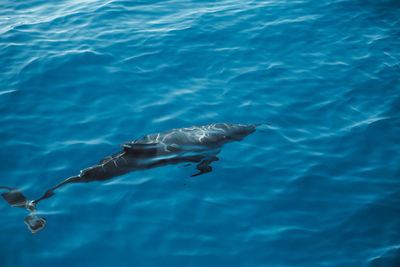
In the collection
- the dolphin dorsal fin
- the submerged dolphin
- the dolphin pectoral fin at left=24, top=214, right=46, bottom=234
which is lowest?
the dolphin pectoral fin at left=24, top=214, right=46, bottom=234

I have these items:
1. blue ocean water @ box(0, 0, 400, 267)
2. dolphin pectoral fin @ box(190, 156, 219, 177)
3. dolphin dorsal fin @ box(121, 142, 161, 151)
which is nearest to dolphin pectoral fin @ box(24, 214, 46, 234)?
blue ocean water @ box(0, 0, 400, 267)

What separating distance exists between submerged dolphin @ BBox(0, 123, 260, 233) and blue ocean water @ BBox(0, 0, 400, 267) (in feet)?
0.64

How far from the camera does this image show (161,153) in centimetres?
786

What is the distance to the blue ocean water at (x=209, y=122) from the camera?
6.47 metres

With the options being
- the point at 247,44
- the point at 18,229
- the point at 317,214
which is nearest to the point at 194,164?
the point at 317,214

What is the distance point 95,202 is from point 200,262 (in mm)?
2560

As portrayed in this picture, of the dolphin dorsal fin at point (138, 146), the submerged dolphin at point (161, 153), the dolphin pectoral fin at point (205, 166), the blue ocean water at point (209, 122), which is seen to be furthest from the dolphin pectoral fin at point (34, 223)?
the dolphin pectoral fin at point (205, 166)

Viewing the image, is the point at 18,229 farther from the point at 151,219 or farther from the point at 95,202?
the point at 151,219

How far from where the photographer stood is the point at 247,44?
12.5 meters

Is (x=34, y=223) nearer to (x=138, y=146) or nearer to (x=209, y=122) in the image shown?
(x=138, y=146)

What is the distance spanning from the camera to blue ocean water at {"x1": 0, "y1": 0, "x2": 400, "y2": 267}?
6.47 meters

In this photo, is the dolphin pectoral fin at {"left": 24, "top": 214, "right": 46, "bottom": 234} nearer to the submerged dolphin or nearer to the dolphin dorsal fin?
the submerged dolphin

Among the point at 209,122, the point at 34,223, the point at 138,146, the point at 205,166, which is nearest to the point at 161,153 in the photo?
the point at 138,146

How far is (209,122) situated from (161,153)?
1.94 meters
